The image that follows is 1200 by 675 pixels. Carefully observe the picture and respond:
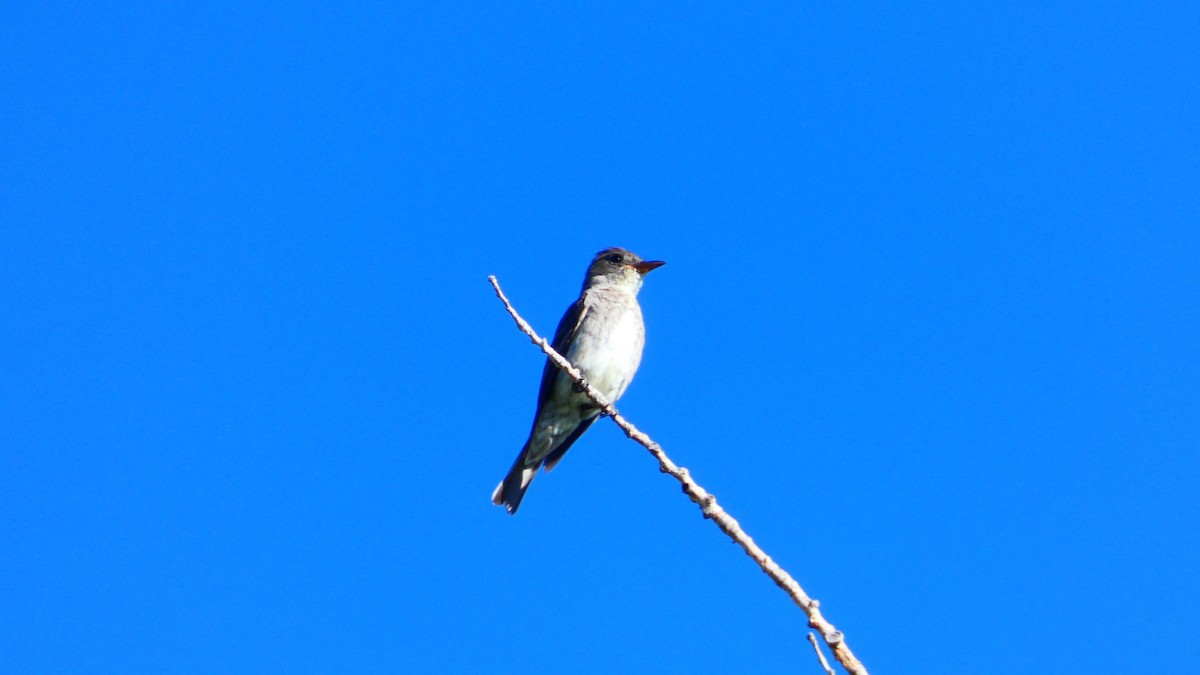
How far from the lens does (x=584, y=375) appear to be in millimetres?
9148

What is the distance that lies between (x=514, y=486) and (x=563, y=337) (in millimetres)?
1361

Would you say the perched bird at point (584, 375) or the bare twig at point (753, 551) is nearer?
the bare twig at point (753, 551)

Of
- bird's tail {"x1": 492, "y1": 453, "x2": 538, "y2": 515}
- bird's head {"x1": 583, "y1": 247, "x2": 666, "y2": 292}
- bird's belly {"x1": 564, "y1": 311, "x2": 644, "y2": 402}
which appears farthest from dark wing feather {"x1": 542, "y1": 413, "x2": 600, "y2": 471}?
bird's head {"x1": 583, "y1": 247, "x2": 666, "y2": 292}

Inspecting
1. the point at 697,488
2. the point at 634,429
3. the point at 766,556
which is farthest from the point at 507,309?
the point at 766,556

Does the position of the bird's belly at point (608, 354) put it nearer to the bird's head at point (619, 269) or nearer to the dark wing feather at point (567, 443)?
the dark wing feather at point (567, 443)

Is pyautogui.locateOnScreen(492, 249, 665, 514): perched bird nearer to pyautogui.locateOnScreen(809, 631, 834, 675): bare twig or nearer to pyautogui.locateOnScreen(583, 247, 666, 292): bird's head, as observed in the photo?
pyautogui.locateOnScreen(583, 247, 666, 292): bird's head

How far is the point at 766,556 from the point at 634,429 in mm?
1244

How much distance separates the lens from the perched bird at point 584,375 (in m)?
9.21

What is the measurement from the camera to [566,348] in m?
9.51

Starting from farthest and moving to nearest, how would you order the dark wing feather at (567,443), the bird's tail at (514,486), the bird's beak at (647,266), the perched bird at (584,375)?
the bird's beak at (647,266) < the dark wing feather at (567,443) < the perched bird at (584,375) < the bird's tail at (514,486)

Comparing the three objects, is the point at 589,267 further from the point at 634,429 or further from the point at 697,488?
the point at 697,488

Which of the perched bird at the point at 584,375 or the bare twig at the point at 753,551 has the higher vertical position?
the perched bird at the point at 584,375

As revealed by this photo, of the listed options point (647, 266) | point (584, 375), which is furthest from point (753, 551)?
point (647, 266)

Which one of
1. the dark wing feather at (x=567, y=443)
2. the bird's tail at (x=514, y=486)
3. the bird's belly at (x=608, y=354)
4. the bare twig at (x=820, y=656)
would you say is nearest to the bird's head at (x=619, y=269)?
the bird's belly at (x=608, y=354)
